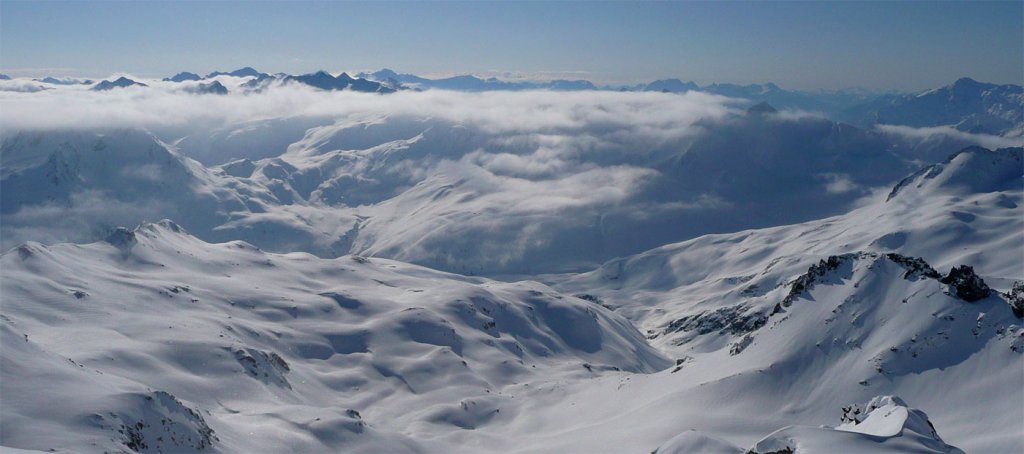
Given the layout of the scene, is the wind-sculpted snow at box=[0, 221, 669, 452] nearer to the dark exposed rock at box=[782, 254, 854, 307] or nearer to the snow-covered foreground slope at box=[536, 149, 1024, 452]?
the snow-covered foreground slope at box=[536, 149, 1024, 452]

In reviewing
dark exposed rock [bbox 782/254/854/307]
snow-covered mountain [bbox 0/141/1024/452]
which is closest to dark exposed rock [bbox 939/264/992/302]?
snow-covered mountain [bbox 0/141/1024/452]

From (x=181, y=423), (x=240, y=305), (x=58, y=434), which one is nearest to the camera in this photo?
(x=58, y=434)

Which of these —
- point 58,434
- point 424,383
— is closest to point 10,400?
point 58,434

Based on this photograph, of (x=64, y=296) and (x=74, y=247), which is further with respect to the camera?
(x=74, y=247)

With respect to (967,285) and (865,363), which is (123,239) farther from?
(967,285)

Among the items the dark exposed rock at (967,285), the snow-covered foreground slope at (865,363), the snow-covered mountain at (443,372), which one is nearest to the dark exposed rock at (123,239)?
the snow-covered mountain at (443,372)

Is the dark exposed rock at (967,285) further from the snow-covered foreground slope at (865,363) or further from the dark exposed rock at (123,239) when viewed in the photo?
the dark exposed rock at (123,239)

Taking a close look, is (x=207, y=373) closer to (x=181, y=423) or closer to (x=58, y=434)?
(x=181, y=423)

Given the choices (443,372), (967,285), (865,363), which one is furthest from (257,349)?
(967,285)
